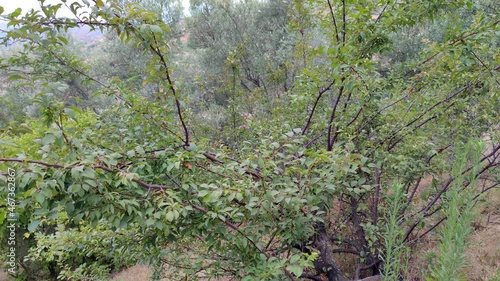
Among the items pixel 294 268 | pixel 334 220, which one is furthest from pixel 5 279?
pixel 294 268

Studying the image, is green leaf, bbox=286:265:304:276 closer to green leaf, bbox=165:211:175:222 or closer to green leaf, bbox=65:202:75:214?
green leaf, bbox=165:211:175:222

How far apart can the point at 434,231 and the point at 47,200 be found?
120 inches

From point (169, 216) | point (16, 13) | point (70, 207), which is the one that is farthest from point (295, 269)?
point (16, 13)

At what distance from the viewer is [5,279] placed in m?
10.7

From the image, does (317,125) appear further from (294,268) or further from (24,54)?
(24,54)

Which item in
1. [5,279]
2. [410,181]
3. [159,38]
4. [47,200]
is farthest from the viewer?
[5,279]

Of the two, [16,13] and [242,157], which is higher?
[16,13]

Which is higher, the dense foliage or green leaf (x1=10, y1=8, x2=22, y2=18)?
green leaf (x1=10, y1=8, x2=22, y2=18)

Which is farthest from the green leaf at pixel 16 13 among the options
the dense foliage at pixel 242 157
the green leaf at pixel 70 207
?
the green leaf at pixel 70 207

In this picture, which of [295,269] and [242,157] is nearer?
[295,269]

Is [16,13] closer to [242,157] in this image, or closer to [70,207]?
[70,207]

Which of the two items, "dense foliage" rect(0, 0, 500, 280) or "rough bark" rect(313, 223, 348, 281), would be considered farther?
"rough bark" rect(313, 223, 348, 281)

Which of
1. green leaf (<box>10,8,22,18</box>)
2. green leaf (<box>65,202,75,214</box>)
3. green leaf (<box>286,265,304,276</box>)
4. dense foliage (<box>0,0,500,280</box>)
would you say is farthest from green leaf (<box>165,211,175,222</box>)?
green leaf (<box>10,8,22,18</box>)

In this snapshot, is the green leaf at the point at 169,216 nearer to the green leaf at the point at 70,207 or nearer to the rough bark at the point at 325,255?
the green leaf at the point at 70,207
